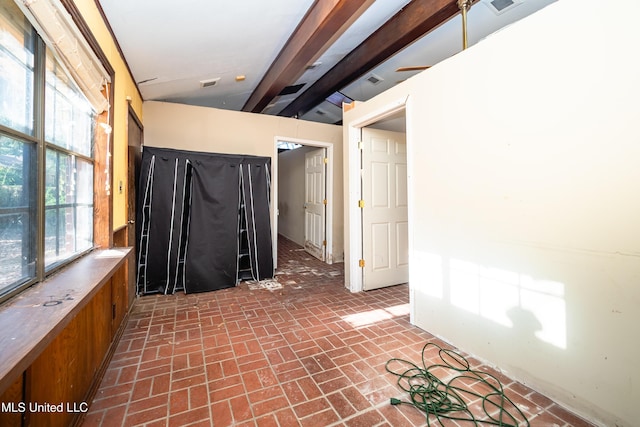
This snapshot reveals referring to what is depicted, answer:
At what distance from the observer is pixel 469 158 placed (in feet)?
6.31

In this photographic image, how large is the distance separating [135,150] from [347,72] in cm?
275

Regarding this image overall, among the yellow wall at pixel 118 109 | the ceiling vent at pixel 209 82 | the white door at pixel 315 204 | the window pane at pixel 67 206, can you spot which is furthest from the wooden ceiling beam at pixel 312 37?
the window pane at pixel 67 206

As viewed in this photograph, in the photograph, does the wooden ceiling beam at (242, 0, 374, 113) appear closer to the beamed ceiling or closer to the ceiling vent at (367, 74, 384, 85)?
the beamed ceiling

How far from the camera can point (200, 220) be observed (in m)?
3.24

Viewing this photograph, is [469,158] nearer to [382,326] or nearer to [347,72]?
[382,326]

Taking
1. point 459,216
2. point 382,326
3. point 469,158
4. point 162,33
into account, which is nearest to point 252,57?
point 162,33

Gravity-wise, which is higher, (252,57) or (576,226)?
(252,57)

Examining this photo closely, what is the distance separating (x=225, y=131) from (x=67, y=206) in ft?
8.54

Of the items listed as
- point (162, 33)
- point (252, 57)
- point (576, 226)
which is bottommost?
point (576, 226)

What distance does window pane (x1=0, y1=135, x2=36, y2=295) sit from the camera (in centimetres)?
102

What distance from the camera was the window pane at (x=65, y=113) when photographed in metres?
1.35

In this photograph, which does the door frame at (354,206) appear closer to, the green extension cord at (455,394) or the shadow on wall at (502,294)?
the shadow on wall at (502,294)

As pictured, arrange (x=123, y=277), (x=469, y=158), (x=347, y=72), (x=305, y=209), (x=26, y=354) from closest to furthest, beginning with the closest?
(x=26, y=354), (x=469, y=158), (x=123, y=277), (x=347, y=72), (x=305, y=209)

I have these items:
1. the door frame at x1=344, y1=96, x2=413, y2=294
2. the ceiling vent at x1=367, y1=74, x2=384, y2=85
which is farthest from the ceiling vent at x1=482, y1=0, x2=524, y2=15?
the ceiling vent at x1=367, y1=74, x2=384, y2=85
